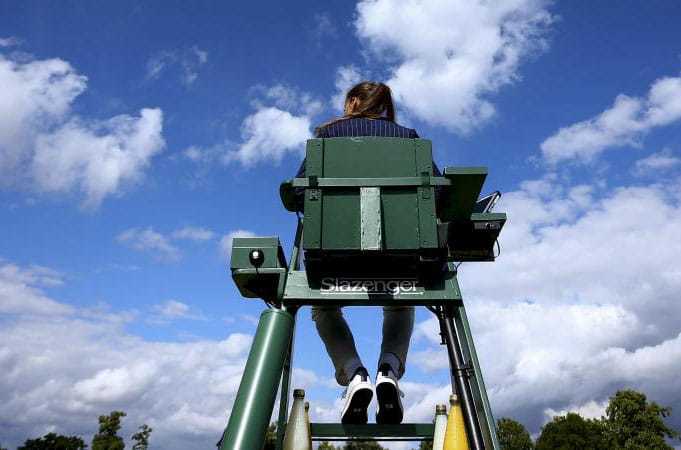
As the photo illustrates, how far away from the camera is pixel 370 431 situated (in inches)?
146

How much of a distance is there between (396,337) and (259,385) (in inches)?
69.2

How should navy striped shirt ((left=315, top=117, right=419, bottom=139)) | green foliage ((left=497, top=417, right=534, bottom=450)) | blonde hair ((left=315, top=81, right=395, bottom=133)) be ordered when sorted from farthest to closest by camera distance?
green foliage ((left=497, top=417, right=534, bottom=450)), blonde hair ((left=315, top=81, right=395, bottom=133)), navy striped shirt ((left=315, top=117, right=419, bottom=139))

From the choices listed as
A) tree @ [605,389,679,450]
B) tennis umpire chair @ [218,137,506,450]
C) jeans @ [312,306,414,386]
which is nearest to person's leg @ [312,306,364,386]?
jeans @ [312,306,414,386]

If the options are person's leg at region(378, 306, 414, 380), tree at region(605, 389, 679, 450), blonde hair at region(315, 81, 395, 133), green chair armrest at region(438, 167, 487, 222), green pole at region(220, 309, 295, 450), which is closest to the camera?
green pole at region(220, 309, 295, 450)

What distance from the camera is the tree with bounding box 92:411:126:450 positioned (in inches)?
2512

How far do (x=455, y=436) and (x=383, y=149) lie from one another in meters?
1.95

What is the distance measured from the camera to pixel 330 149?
11.8 ft

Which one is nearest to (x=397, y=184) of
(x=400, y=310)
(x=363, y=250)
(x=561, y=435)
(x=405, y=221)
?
(x=405, y=221)

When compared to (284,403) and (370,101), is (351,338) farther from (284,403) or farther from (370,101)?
(370,101)

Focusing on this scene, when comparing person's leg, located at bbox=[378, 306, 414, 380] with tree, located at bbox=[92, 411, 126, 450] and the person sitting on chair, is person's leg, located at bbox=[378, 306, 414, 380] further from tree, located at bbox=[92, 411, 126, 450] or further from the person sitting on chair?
tree, located at bbox=[92, 411, 126, 450]

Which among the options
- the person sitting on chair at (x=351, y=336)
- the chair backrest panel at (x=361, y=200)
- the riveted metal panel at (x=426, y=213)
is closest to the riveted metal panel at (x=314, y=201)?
the chair backrest panel at (x=361, y=200)

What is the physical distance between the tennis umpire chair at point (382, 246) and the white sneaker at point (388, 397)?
0.10 meters

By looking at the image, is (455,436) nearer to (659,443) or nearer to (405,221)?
(405,221)

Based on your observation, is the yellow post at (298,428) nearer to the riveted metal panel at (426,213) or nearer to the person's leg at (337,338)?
the person's leg at (337,338)
